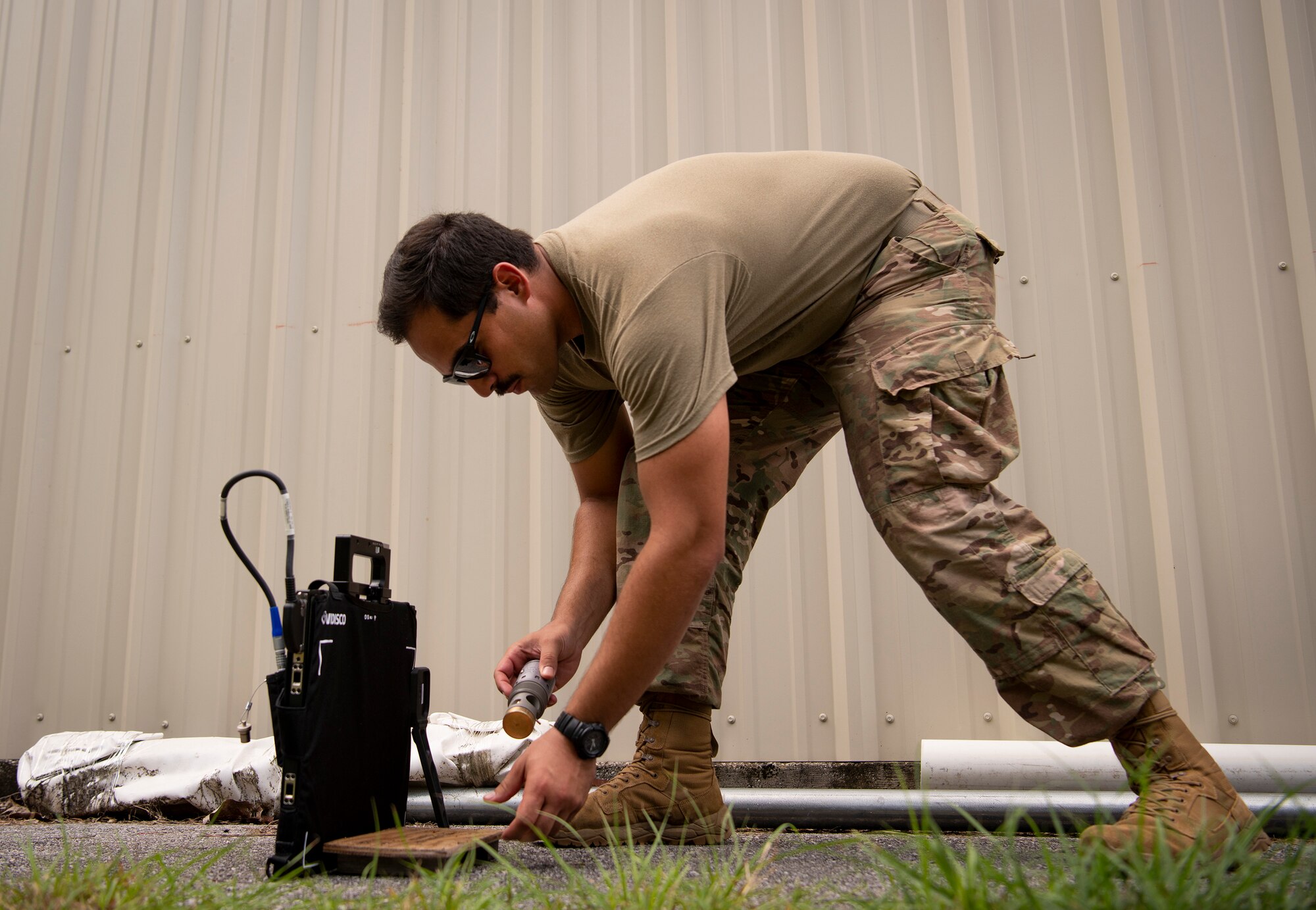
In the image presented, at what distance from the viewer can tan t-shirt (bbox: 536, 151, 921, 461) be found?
151 centimetres

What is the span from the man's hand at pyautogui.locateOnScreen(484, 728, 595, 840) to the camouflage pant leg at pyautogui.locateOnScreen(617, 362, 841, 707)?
53cm

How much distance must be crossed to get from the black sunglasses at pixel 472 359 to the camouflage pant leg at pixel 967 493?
0.64 meters

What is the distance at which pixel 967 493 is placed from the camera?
63.8 inches

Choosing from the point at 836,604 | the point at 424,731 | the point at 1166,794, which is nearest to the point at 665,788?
the point at 424,731

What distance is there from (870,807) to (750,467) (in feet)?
3.24

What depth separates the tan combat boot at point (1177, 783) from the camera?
4.72 feet

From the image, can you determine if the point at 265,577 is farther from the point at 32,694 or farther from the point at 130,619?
the point at 32,694

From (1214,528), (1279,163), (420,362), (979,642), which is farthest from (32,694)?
(1279,163)

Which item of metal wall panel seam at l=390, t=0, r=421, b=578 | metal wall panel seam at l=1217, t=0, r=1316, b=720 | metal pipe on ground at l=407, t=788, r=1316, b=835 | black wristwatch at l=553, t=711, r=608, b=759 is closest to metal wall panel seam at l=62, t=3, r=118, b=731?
metal wall panel seam at l=390, t=0, r=421, b=578

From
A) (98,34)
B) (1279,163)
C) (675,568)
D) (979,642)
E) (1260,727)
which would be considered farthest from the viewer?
(98,34)

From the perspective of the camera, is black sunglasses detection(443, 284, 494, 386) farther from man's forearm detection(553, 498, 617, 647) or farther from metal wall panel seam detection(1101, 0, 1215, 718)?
metal wall panel seam detection(1101, 0, 1215, 718)

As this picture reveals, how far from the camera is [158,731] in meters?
3.11

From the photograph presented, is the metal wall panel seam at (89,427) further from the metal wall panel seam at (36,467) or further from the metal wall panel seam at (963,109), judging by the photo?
the metal wall panel seam at (963,109)

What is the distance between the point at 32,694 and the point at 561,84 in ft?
8.41
